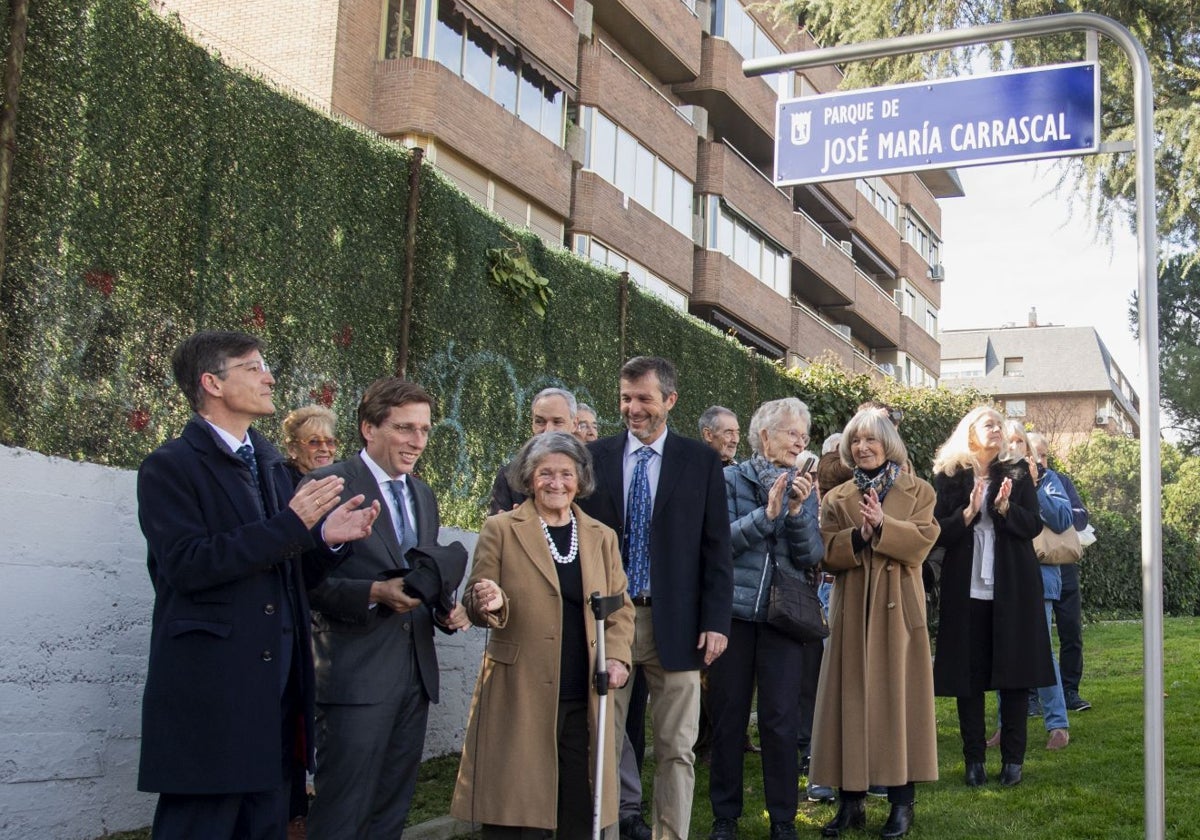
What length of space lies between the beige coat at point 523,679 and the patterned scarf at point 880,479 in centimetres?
198

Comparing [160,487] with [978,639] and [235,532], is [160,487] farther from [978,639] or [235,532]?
[978,639]

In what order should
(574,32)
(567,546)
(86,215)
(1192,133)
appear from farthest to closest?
(574,32)
(1192,133)
(86,215)
(567,546)

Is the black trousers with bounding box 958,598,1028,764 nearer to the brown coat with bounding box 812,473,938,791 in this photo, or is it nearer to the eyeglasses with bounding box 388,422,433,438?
the brown coat with bounding box 812,473,938,791

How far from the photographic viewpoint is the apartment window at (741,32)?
3166 centimetres

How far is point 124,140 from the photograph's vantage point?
6.74 m

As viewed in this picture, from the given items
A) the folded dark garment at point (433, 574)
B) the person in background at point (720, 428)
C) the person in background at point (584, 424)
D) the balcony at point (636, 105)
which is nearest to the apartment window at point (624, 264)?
the balcony at point (636, 105)


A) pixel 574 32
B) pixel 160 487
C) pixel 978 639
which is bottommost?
pixel 978 639

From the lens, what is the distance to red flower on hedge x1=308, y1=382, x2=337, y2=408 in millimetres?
8398

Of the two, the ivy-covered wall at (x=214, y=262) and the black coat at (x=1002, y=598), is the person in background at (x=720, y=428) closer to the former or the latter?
the black coat at (x=1002, y=598)

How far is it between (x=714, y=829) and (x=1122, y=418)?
9550cm

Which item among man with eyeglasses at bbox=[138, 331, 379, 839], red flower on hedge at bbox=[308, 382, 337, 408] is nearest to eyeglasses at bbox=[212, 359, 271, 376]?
man with eyeglasses at bbox=[138, 331, 379, 839]

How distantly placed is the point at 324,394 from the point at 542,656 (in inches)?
137

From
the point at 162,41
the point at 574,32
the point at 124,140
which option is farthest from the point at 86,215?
the point at 574,32

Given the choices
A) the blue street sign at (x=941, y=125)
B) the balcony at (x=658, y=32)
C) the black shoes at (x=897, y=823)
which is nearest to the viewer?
the blue street sign at (x=941, y=125)
